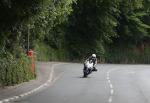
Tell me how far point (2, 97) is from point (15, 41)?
9.10 m

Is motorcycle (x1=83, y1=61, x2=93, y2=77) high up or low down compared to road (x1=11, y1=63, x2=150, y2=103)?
up

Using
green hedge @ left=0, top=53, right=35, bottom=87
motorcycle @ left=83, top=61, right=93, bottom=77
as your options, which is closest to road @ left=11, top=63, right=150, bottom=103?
green hedge @ left=0, top=53, right=35, bottom=87

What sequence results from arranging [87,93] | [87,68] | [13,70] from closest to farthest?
[87,93] → [13,70] → [87,68]

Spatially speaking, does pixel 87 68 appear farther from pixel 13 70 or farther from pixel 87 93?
pixel 87 93

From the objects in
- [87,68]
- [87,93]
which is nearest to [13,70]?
[87,93]

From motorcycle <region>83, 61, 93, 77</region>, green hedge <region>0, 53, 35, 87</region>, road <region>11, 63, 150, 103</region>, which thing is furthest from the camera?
motorcycle <region>83, 61, 93, 77</region>

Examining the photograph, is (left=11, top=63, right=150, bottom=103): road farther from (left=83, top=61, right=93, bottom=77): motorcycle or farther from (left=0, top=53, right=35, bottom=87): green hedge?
(left=83, top=61, right=93, bottom=77): motorcycle

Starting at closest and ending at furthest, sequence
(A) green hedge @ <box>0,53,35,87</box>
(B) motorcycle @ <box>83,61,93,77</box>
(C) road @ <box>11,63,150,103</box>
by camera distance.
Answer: (C) road @ <box>11,63,150,103</box>
(A) green hedge @ <box>0,53,35,87</box>
(B) motorcycle @ <box>83,61,93,77</box>

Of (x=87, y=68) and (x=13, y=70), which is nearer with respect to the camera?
(x=13, y=70)

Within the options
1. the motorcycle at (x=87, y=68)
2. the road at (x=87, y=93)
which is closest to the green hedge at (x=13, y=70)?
the road at (x=87, y=93)

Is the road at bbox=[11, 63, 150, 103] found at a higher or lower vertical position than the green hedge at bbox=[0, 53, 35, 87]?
lower

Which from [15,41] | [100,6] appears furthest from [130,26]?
[15,41]

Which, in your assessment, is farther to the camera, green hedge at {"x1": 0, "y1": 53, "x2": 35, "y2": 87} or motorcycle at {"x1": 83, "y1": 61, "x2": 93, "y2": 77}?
motorcycle at {"x1": 83, "y1": 61, "x2": 93, "y2": 77}

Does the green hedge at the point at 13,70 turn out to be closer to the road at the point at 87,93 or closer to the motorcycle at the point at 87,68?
the road at the point at 87,93
